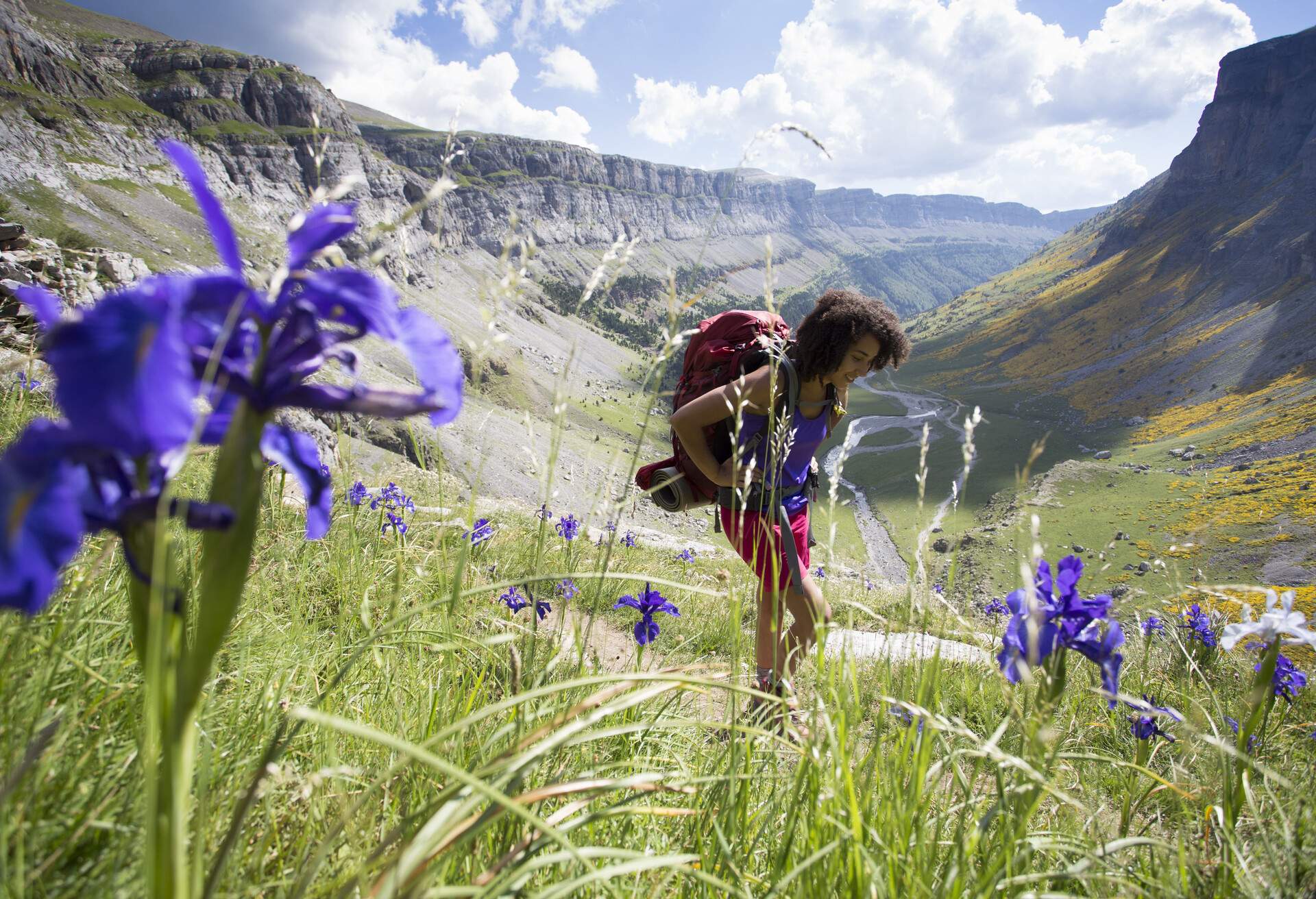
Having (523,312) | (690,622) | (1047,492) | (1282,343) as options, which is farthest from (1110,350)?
(690,622)

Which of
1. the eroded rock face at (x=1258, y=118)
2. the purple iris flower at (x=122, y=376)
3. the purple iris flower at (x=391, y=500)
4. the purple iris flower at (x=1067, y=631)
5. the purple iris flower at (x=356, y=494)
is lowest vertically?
the purple iris flower at (x=391, y=500)

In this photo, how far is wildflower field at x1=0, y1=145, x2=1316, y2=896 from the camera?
673 mm

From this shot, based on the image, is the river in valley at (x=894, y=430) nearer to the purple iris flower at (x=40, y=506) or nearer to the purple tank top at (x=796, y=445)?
the purple tank top at (x=796, y=445)

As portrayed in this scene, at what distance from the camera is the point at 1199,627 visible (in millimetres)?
4637

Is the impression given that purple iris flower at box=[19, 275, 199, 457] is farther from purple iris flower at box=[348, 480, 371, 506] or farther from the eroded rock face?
the eroded rock face

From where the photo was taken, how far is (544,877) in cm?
131

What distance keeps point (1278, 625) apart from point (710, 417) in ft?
7.53

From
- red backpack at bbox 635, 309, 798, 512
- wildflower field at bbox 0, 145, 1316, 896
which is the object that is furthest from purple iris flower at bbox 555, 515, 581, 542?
wildflower field at bbox 0, 145, 1316, 896

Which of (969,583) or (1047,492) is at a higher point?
(1047,492)

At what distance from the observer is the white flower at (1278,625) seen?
5.32ft

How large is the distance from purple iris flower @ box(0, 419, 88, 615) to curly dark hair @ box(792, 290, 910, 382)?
3.51m

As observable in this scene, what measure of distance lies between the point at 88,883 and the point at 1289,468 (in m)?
66.3

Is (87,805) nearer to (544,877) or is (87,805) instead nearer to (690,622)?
(544,877)

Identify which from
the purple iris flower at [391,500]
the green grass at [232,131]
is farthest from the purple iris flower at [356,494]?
the green grass at [232,131]
